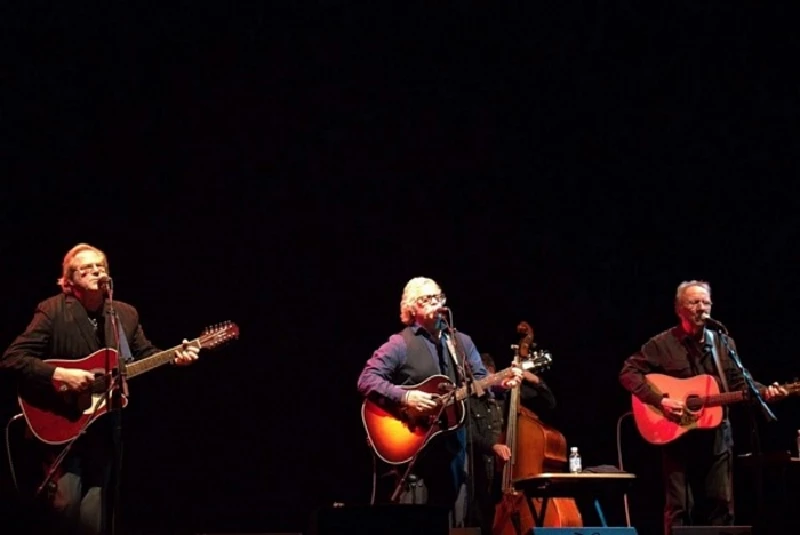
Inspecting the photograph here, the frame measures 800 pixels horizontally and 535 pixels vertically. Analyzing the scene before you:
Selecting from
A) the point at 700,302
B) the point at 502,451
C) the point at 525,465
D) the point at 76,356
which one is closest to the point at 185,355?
the point at 76,356

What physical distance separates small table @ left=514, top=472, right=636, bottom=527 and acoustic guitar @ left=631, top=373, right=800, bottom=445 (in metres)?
0.88

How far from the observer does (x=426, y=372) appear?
6.47 meters

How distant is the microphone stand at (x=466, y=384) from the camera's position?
18.7 feet

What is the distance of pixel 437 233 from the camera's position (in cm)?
870

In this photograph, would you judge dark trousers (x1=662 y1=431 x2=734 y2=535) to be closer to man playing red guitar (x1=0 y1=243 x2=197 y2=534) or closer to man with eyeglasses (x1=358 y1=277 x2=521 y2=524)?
man with eyeglasses (x1=358 y1=277 x2=521 y2=524)

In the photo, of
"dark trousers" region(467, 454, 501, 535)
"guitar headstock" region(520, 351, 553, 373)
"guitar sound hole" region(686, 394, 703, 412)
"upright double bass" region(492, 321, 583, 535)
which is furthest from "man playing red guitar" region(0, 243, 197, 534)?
"guitar sound hole" region(686, 394, 703, 412)

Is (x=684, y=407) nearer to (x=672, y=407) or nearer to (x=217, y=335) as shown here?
(x=672, y=407)

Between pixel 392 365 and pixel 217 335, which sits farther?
pixel 392 365

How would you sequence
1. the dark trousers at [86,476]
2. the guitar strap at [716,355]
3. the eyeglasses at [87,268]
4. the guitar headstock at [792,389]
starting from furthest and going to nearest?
the guitar strap at [716,355] < the guitar headstock at [792,389] < the eyeglasses at [87,268] < the dark trousers at [86,476]

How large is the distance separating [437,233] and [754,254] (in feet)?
9.58

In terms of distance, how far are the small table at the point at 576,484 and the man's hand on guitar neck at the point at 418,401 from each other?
748mm

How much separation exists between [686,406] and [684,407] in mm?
32

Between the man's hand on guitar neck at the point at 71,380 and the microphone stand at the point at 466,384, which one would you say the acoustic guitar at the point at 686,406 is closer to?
the microphone stand at the point at 466,384

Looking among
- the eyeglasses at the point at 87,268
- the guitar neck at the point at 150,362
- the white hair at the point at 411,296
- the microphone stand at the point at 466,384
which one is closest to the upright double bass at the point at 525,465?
A: the microphone stand at the point at 466,384
